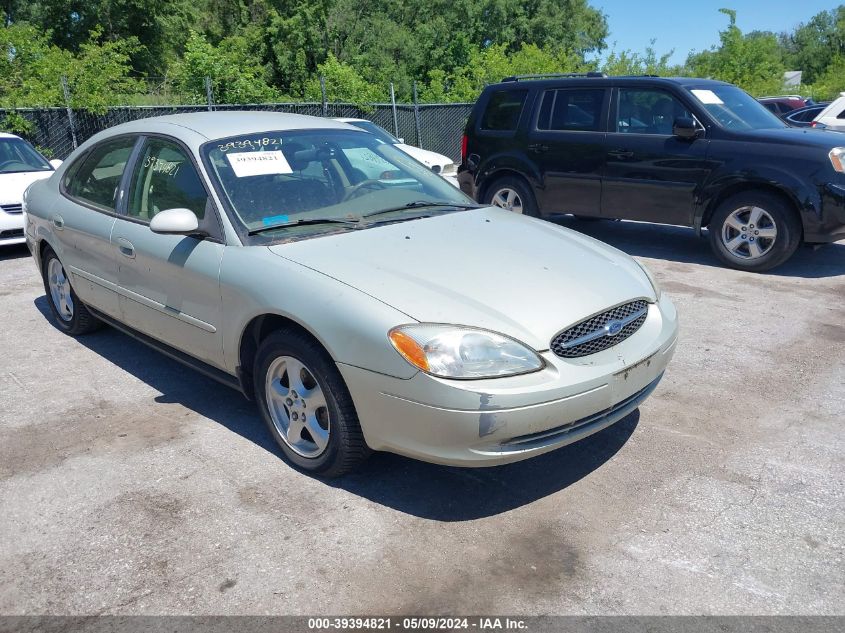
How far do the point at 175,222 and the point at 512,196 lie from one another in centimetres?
577

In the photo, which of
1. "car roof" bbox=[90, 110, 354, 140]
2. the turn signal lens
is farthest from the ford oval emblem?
"car roof" bbox=[90, 110, 354, 140]

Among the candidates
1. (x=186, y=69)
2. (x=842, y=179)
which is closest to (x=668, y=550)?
(x=842, y=179)

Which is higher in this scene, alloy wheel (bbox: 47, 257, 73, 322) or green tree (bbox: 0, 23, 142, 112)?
green tree (bbox: 0, 23, 142, 112)

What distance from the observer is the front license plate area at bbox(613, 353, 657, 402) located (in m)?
3.32

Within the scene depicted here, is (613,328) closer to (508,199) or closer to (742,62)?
(508,199)

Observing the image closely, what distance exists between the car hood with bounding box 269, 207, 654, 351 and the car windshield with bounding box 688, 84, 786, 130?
4222mm

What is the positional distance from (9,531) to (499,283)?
236cm

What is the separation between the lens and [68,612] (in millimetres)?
2744

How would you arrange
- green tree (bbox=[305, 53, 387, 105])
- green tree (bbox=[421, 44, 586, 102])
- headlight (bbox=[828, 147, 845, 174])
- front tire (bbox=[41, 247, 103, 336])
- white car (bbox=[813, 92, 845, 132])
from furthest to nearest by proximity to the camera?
green tree (bbox=[421, 44, 586, 102])
green tree (bbox=[305, 53, 387, 105])
white car (bbox=[813, 92, 845, 132])
headlight (bbox=[828, 147, 845, 174])
front tire (bbox=[41, 247, 103, 336])

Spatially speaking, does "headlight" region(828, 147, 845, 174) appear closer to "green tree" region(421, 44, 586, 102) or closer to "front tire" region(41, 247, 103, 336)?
"front tire" region(41, 247, 103, 336)

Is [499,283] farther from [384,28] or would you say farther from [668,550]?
[384,28]

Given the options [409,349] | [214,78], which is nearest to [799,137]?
[409,349]

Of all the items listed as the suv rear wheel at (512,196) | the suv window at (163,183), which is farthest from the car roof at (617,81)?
the suv window at (163,183)

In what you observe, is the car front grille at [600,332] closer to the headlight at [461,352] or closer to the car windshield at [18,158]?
the headlight at [461,352]
